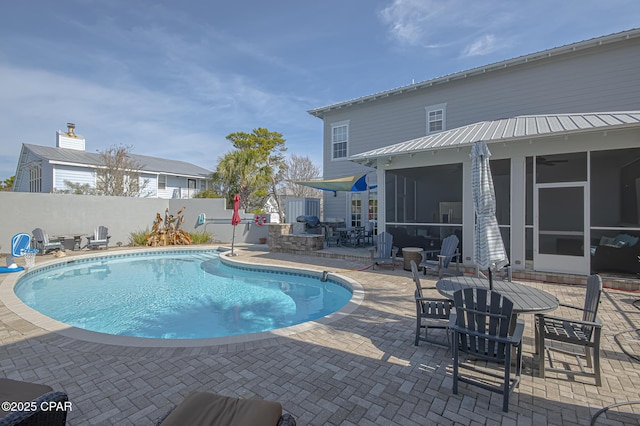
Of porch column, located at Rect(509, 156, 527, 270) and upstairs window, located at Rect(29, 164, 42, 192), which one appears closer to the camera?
porch column, located at Rect(509, 156, 527, 270)

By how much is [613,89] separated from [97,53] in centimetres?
1694

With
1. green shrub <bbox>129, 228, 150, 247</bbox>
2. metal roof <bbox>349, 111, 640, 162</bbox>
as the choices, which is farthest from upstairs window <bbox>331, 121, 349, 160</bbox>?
green shrub <bbox>129, 228, 150, 247</bbox>

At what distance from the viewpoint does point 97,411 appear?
107 inches

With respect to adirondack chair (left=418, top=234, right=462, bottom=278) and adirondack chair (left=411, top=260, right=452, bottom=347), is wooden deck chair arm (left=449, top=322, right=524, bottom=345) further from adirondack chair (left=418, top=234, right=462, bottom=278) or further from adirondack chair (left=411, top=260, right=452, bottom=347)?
adirondack chair (left=418, top=234, right=462, bottom=278)

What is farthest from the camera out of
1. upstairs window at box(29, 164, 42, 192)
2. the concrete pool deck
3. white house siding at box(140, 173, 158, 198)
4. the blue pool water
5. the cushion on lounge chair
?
white house siding at box(140, 173, 158, 198)

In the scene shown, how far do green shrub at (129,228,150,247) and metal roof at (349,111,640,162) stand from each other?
1141cm

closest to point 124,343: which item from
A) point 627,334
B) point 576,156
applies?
point 627,334

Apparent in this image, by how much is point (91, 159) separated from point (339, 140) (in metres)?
17.9

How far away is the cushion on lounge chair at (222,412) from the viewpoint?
201 cm

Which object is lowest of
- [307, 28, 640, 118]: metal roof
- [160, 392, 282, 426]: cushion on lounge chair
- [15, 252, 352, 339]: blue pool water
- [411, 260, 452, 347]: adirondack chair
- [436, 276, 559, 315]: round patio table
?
[15, 252, 352, 339]: blue pool water

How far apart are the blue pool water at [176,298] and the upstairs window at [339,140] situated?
26.0 ft

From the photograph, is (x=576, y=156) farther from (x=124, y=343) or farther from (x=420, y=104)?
(x=124, y=343)

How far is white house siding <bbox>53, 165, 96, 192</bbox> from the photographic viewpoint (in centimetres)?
1942

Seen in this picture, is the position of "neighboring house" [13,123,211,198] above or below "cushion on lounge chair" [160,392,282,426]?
above
